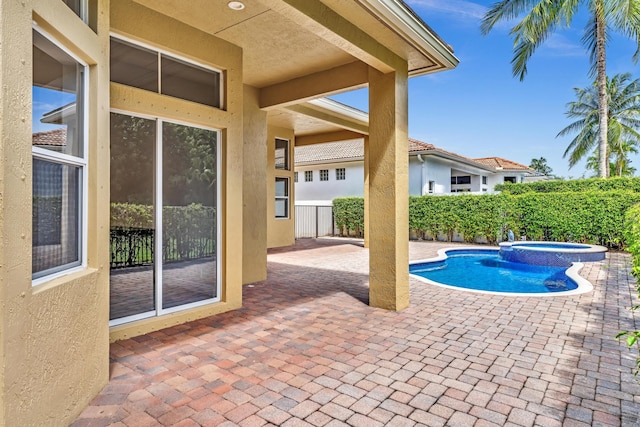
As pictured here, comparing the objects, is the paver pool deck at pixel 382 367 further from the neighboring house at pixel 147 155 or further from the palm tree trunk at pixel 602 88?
the palm tree trunk at pixel 602 88

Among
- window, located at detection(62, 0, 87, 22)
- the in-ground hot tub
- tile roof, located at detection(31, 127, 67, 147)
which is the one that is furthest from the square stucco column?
the in-ground hot tub

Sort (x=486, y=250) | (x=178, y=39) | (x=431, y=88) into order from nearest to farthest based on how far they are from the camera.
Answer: (x=178, y=39) < (x=486, y=250) < (x=431, y=88)

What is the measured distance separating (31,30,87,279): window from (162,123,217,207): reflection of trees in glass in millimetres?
2123

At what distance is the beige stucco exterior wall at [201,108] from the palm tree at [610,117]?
94.6 ft

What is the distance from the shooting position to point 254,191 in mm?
8172

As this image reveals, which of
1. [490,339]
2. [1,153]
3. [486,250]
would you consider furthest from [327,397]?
[486,250]

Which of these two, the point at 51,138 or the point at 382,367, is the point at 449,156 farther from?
the point at 51,138

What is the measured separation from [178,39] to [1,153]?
12.1ft

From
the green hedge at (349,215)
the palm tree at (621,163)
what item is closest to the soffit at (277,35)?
the green hedge at (349,215)

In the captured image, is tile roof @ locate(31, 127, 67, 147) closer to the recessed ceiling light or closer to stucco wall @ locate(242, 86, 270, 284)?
the recessed ceiling light

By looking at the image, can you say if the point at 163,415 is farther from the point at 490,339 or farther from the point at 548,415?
the point at 490,339

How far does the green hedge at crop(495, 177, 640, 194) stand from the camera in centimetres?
1383

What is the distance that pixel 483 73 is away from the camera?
28.3 meters

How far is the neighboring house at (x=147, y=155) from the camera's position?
2.21 metres
